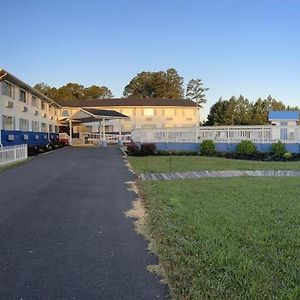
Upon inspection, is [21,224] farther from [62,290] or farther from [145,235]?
[62,290]

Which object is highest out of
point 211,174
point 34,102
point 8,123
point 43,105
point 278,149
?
point 43,105

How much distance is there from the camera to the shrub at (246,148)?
74.3 ft

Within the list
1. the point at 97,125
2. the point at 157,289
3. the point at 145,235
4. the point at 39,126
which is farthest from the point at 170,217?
the point at 97,125

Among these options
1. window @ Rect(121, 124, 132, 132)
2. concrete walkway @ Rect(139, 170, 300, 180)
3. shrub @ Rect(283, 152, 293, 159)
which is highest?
window @ Rect(121, 124, 132, 132)

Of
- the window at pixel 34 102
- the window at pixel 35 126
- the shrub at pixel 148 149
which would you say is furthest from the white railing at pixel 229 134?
the window at pixel 34 102

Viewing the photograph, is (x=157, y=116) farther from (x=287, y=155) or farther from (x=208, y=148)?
(x=287, y=155)

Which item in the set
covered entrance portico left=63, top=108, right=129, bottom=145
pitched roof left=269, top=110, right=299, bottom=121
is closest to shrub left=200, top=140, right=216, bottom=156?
pitched roof left=269, top=110, right=299, bottom=121

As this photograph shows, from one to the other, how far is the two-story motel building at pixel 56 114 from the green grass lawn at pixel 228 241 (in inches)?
703

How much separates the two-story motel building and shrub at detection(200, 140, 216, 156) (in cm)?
1183

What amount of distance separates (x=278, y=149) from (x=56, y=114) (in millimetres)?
31040

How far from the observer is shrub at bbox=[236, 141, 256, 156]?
22656 mm

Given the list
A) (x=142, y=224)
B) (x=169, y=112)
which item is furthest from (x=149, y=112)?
(x=142, y=224)

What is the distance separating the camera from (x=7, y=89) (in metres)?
25.9

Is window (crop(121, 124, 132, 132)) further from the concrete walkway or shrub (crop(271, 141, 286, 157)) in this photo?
the concrete walkway
